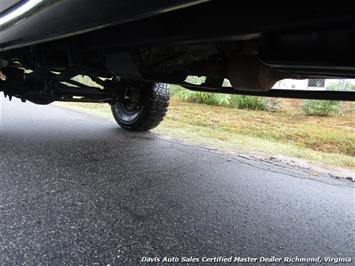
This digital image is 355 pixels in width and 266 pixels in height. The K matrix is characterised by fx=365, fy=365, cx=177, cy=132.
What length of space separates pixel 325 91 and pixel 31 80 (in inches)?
97.2

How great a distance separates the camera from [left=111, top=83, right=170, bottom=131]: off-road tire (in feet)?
11.8

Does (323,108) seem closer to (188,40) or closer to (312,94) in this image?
(312,94)

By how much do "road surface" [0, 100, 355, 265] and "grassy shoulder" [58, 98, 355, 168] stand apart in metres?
0.82

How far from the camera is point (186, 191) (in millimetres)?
2074

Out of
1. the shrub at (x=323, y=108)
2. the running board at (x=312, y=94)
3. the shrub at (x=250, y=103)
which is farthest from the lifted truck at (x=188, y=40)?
the shrub at (x=250, y=103)

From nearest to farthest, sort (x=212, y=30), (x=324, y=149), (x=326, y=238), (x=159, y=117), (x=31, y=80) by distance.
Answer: (x=212, y=30), (x=326, y=238), (x=31, y=80), (x=159, y=117), (x=324, y=149)

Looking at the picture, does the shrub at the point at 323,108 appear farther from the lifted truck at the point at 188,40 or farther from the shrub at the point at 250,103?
the lifted truck at the point at 188,40

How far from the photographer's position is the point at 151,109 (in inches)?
143

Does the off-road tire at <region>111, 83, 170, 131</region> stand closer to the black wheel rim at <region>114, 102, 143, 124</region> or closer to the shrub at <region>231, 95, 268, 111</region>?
the black wheel rim at <region>114, 102, 143, 124</region>

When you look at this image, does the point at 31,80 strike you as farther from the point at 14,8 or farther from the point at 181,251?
the point at 181,251

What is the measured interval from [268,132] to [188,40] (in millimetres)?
3794

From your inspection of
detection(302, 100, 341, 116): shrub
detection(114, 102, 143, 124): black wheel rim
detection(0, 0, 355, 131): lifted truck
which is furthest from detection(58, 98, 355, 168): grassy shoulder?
detection(0, 0, 355, 131): lifted truck

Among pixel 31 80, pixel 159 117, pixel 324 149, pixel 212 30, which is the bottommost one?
pixel 324 149

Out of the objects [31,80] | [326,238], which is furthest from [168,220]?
[31,80]
